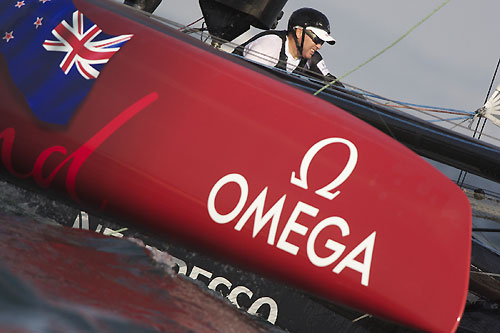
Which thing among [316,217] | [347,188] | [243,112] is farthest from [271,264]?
[243,112]

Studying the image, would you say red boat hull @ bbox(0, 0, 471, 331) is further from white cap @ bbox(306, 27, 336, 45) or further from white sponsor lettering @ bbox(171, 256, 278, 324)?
white cap @ bbox(306, 27, 336, 45)

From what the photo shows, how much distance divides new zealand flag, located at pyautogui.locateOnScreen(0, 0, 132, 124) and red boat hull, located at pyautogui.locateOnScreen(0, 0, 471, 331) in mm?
48

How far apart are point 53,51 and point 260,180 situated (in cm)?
91

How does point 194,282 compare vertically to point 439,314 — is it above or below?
below

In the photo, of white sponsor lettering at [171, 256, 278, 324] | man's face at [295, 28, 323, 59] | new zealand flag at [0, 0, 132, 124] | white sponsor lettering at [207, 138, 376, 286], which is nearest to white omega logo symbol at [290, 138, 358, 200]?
white sponsor lettering at [207, 138, 376, 286]

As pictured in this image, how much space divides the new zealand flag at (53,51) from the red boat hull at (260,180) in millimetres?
48

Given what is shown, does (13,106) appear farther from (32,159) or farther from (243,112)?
(243,112)

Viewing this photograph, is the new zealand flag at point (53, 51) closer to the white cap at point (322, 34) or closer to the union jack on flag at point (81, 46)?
the union jack on flag at point (81, 46)

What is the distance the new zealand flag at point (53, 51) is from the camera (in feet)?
7.09

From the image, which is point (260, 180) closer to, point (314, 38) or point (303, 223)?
point (303, 223)

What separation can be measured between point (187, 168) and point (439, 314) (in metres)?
0.90

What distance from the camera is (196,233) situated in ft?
6.73

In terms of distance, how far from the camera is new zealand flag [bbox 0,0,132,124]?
7.09 feet

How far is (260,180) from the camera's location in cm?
199
